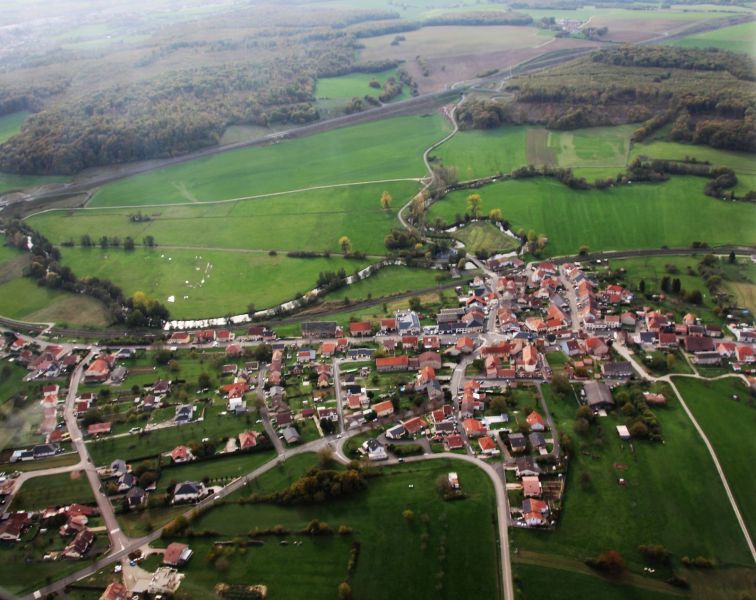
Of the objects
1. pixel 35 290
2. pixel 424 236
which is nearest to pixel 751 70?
pixel 424 236

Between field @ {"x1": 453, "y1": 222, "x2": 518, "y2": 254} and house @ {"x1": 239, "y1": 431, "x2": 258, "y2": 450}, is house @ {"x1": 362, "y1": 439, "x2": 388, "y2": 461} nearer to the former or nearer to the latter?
house @ {"x1": 239, "y1": 431, "x2": 258, "y2": 450}

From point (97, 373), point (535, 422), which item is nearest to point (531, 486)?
point (535, 422)

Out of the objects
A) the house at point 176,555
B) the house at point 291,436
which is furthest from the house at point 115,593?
the house at point 291,436

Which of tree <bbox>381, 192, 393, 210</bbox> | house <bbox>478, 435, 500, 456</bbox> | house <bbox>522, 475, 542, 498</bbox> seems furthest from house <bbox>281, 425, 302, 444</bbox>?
tree <bbox>381, 192, 393, 210</bbox>

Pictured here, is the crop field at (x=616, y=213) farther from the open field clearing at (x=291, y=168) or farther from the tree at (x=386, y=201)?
the open field clearing at (x=291, y=168)

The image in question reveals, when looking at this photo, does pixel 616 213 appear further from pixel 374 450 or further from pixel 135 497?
pixel 135 497

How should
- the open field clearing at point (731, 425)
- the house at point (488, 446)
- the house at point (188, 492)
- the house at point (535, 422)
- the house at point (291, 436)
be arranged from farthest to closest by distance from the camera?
the house at point (291, 436) < the house at point (535, 422) < the house at point (488, 446) < the house at point (188, 492) < the open field clearing at point (731, 425)
